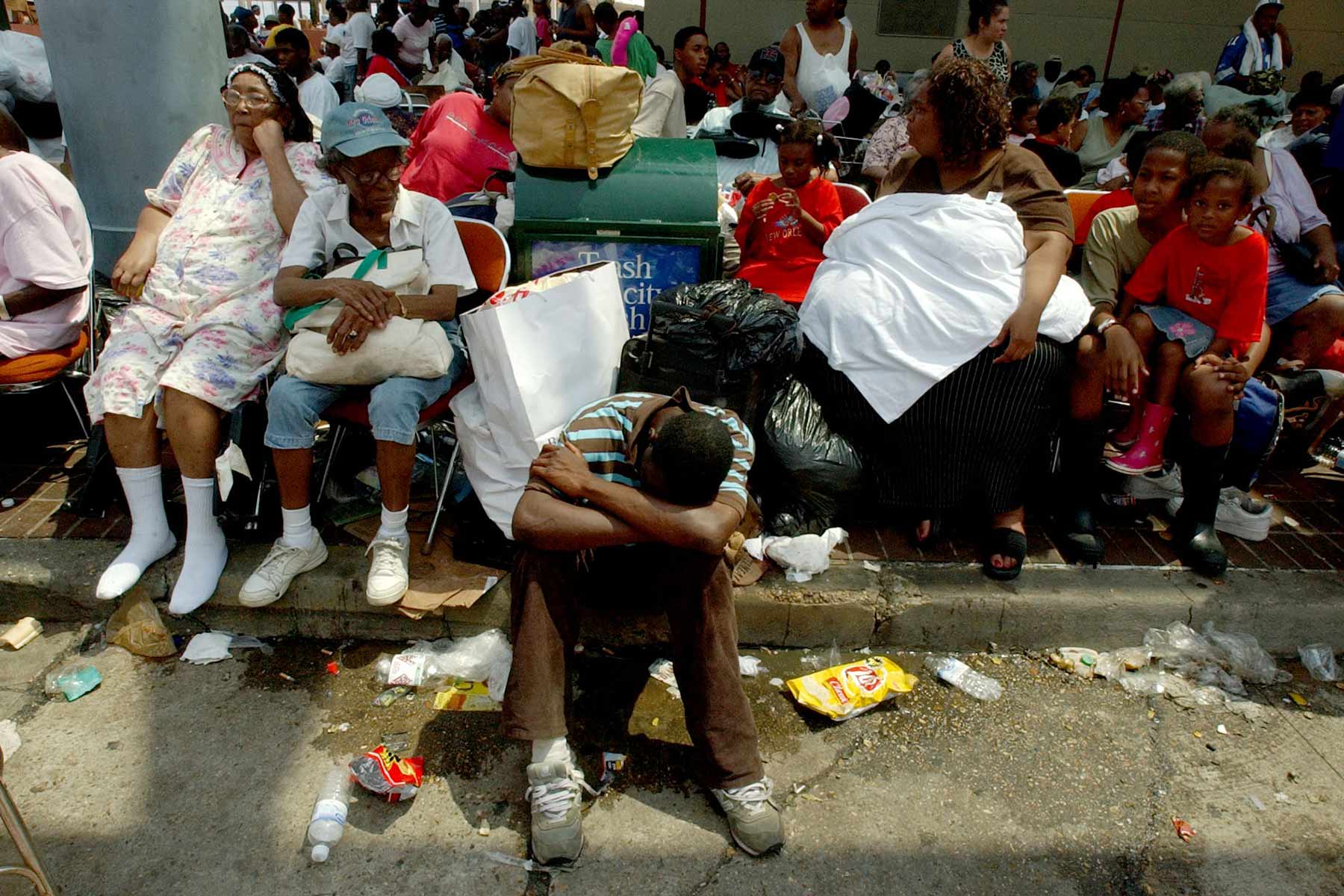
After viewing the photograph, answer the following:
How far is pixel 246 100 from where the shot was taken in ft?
11.3

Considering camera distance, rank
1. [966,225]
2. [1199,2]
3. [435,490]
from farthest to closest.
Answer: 1. [1199,2]
2. [435,490]
3. [966,225]

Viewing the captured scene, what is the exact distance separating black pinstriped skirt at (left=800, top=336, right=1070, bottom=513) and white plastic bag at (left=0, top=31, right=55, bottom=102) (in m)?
5.79

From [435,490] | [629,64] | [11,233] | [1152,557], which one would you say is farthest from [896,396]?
[629,64]

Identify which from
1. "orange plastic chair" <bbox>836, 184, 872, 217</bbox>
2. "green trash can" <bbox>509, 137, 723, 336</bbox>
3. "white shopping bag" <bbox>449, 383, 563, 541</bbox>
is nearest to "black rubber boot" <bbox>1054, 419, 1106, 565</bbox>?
"orange plastic chair" <bbox>836, 184, 872, 217</bbox>

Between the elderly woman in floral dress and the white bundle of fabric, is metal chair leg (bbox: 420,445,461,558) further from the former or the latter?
the white bundle of fabric

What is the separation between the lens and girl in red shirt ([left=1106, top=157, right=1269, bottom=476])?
335cm

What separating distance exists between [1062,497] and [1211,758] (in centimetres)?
118

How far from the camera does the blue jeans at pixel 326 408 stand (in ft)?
9.83

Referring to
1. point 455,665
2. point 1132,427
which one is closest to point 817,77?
point 1132,427

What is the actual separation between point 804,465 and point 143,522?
8.15 ft

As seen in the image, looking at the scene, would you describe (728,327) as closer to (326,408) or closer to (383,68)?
(326,408)

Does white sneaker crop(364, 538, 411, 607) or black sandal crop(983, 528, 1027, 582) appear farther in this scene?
black sandal crop(983, 528, 1027, 582)

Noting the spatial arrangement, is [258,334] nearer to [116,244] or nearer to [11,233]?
[11,233]

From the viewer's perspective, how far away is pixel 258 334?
330cm
